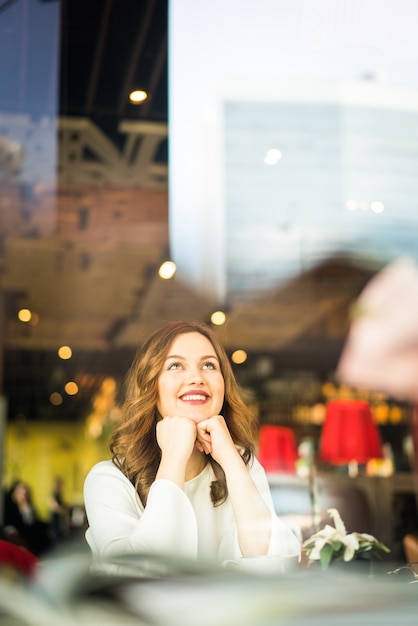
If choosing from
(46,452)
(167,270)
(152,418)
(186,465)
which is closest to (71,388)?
(46,452)

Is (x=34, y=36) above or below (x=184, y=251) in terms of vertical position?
above

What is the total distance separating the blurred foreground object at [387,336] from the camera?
24.5ft

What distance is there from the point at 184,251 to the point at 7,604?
5869 millimetres

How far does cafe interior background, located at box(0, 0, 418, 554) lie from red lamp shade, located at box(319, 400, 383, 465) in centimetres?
4

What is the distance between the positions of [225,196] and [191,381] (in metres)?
4.98

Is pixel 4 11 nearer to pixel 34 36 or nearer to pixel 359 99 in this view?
pixel 34 36

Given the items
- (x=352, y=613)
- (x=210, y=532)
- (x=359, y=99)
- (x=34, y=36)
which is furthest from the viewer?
(x=359, y=99)

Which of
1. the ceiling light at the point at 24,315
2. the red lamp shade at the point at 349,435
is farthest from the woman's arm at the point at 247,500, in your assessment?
the ceiling light at the point at 24,315

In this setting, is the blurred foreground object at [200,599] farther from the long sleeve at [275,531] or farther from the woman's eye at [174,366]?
the woman's eye at [174,366]

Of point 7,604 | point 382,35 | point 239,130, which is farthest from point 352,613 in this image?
point 239,130

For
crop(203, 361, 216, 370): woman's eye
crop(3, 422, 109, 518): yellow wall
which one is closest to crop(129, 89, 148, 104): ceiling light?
crop(203, 361, 216, 370): woman's eye

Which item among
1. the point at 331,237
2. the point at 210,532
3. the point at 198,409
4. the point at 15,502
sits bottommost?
the point at 15,502

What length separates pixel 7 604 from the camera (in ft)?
3.29

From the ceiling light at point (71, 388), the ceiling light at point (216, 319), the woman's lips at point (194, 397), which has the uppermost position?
the ceiling light at point (71, 388)
